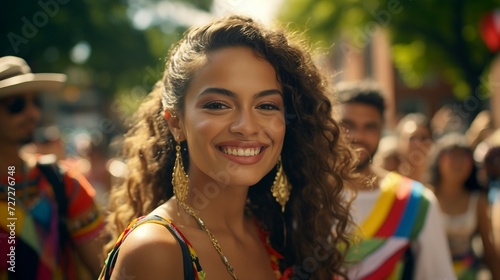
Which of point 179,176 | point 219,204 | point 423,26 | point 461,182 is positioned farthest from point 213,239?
point 423,26

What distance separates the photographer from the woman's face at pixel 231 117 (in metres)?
1.97

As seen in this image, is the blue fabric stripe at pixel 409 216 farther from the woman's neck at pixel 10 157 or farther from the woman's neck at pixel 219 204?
the woman's neck at pixel 10 157

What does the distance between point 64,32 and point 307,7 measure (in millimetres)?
6615

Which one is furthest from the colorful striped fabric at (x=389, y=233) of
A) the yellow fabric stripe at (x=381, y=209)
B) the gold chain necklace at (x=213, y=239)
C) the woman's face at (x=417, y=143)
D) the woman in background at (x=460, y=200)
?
the woman's face at (x=417, y=143)

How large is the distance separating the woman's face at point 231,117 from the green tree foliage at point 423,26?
1202cm

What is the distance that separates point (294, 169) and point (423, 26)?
13.7 m

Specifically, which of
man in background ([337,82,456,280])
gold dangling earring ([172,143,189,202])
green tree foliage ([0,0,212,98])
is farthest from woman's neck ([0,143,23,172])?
green tree foliage ([0,0,212,98])

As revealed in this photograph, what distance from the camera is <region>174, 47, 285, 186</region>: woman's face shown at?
77.4 inches

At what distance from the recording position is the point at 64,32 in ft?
47.5

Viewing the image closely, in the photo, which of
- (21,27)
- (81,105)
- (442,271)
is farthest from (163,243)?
(81,105)

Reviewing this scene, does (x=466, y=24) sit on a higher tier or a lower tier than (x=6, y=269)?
higher

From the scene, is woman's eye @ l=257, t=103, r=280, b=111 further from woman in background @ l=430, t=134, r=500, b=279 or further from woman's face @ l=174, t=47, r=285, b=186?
woman in background @ l=430, t=134, r=500, b=279

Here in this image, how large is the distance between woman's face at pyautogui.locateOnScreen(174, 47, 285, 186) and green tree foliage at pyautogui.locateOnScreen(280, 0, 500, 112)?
12019 mm

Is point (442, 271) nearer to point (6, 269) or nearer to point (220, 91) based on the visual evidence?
point (220, 91)
